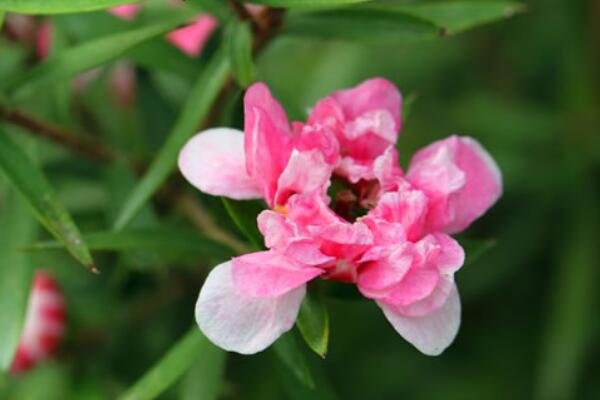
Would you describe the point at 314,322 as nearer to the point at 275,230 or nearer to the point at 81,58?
the point at 275,230

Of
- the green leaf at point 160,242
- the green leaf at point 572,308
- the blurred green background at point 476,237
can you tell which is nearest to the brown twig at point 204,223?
the green leaf at point 160,242

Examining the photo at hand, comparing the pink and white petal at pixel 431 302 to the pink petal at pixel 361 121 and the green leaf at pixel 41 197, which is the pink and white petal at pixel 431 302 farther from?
the green leaf at pixel 41 197

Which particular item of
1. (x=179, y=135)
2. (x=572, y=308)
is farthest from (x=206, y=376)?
(x=572, y=308)

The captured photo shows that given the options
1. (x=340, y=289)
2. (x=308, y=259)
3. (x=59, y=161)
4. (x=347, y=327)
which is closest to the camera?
(x=308, y=259)

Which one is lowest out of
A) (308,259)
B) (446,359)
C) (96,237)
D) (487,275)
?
(446,359)

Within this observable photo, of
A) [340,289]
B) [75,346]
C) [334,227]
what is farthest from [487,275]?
[334,227]

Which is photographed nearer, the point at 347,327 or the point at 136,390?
the point at 136,390

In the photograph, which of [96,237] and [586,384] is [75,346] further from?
[586,384]
